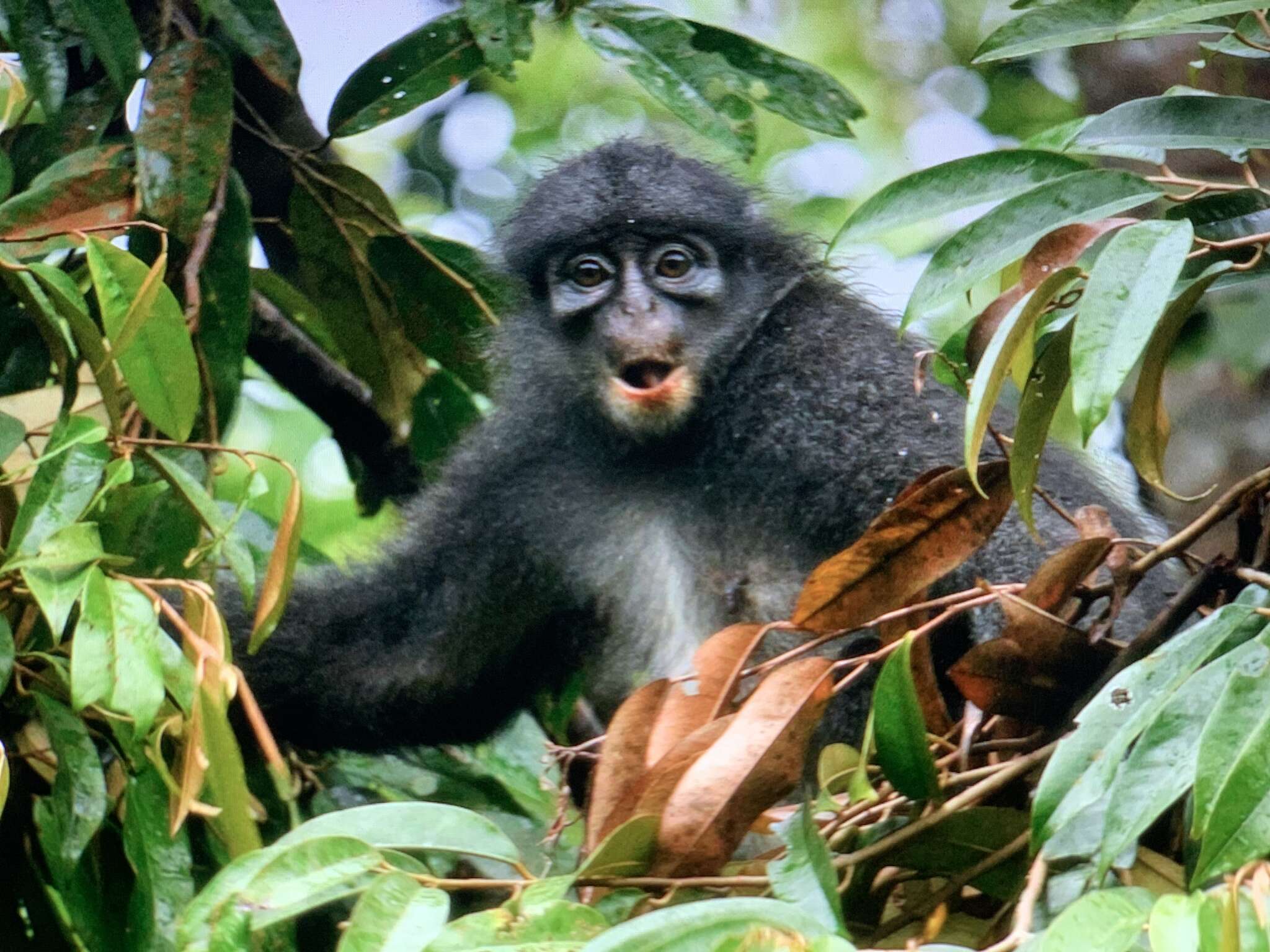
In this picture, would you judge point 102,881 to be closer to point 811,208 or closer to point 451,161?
point 811,208

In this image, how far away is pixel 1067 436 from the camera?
3658mm

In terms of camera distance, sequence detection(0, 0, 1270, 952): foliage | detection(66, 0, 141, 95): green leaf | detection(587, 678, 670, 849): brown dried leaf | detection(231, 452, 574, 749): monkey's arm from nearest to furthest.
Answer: detection(0, 0, 1270, 952): foliage
detection(587, 678, 670, 849): brown dried leaf
detection(66, 0, 141, 95): green leaf
detection(231, 452, 574, 749): monkey's arm

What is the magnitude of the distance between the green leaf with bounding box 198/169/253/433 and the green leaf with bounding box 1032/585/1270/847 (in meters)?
1.64

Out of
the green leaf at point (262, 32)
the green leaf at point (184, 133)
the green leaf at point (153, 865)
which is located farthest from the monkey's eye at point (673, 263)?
the green leaf at point (153, 865)

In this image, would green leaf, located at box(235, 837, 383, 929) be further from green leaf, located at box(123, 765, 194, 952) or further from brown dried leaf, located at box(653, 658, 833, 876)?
green leaf, located at box(123, 765, 194, 952)

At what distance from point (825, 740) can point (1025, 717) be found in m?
1.11

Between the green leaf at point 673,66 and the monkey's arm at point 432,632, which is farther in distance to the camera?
the monkey's arm at point 432,632

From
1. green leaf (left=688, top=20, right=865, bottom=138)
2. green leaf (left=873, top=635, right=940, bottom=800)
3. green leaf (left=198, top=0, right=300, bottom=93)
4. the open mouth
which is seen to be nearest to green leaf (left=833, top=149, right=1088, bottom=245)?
green leaf (left=873, top=635, right=940, bottom=800)

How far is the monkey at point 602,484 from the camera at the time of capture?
3260mm

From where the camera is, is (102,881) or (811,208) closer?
(102,881)

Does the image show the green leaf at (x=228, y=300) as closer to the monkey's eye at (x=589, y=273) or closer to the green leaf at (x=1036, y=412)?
the monkey's eye at (x=589, y=273)

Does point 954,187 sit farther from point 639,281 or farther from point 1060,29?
point 639,281

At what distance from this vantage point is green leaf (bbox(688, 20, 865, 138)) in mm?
2959

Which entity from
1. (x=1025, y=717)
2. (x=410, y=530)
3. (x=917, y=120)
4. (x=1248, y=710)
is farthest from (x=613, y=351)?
(x=917, y=120)
